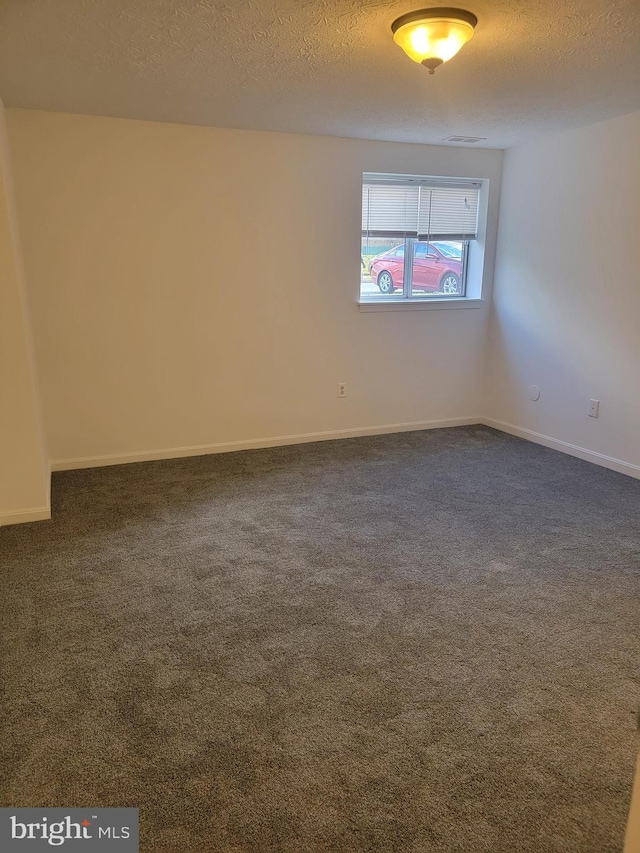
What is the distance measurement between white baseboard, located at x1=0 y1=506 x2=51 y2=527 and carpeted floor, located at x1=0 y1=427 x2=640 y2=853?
0.07 m

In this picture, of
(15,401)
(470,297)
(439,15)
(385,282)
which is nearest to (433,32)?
(439,15)

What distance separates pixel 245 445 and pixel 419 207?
2.44 metres

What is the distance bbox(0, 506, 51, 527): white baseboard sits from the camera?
3266 mm

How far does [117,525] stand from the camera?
3275 millimetres

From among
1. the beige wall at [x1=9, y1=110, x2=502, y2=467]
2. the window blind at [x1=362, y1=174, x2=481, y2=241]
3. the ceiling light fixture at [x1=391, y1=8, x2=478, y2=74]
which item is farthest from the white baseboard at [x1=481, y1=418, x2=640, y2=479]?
the ceiling light fixture at [x1=391, y1=8, x2=478, y2=74]

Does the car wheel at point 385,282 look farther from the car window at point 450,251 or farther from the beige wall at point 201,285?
the car window at point 450,251

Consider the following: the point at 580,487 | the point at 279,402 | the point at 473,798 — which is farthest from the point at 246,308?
the point at 473,798

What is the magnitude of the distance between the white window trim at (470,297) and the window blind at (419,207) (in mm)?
65

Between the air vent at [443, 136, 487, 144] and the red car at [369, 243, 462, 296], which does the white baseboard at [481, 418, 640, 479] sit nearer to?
the red car at [369, 243, 462, 296]

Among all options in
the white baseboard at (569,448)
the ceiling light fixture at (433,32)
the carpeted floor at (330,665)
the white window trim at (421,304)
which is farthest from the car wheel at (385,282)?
the ceiling light fixture at (433,32)

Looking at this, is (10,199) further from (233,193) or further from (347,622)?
(347,622)

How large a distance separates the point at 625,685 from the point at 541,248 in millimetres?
3563

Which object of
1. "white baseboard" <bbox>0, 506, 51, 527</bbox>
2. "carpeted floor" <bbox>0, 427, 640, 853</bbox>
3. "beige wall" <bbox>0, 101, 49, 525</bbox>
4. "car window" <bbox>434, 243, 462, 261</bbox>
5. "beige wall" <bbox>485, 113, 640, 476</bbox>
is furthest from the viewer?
"car window" <bbox>434, 243, 462, 261</bbox>

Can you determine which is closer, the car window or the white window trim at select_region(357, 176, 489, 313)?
A: the white window trim at select_region(357, 176, 489, 313)
